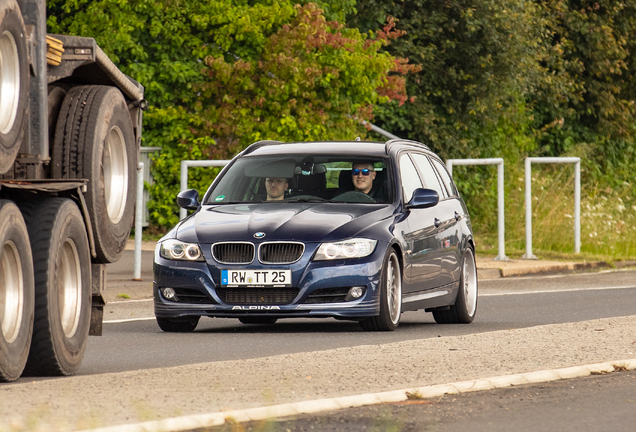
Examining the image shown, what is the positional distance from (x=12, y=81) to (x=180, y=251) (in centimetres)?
397

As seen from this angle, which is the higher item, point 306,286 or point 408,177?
point 408,177

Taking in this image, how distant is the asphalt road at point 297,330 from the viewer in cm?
982

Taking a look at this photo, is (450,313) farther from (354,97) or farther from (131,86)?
(354,97)

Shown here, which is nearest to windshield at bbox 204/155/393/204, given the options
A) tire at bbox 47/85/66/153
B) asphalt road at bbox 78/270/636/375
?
asphalt road at bbox 78/270/636/375

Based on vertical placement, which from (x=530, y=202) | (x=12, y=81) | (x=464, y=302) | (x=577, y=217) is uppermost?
(x=12, y=81)

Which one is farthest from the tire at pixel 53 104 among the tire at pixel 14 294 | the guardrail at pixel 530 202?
the guardrail at pixel 530 202

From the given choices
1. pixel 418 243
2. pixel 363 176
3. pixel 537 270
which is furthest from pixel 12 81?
pixel 537 270

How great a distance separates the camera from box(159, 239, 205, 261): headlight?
37.1 feet

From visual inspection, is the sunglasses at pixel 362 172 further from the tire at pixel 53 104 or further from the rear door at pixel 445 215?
the tire at pixel 53 104

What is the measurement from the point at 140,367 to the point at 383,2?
789 inches

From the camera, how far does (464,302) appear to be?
13227 mm

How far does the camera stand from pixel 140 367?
9000 millimetres

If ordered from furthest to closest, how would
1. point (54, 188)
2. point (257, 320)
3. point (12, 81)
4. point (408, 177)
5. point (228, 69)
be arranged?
point (228, 69), point (408, 177), point (257, 320), point (54, 188), point (12, 81)

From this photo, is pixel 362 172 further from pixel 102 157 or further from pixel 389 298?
pixel 102 157
